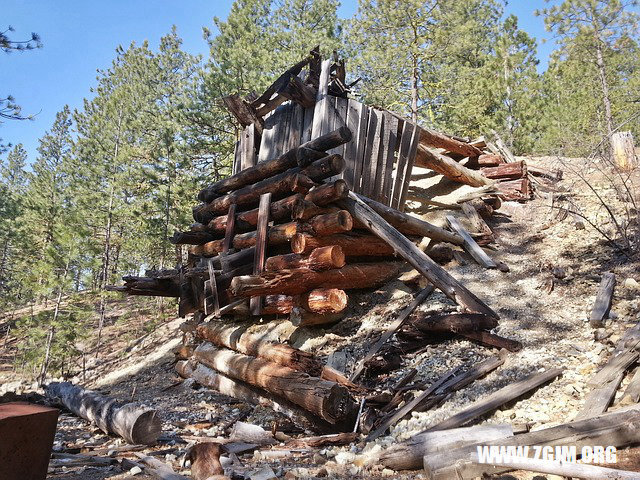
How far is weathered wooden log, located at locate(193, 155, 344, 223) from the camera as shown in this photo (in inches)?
248

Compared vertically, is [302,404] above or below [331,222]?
below

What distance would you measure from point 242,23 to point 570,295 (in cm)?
1760

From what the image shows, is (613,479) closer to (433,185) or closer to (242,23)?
(433,185)

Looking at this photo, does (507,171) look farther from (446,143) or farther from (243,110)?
(243,110)

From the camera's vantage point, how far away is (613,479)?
2.06 m

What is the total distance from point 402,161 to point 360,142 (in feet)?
3.84

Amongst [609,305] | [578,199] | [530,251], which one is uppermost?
[578,199]

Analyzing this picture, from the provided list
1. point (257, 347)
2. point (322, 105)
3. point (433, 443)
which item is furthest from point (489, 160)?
point (433, 443)

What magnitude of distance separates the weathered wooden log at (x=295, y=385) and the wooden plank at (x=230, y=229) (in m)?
2.09

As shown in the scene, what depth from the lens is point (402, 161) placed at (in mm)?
8734

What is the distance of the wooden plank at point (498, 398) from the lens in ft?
10.9

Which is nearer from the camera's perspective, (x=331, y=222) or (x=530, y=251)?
(x=331, y=222)

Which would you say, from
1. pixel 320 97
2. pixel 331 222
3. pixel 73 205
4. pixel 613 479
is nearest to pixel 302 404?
pixel 331 222

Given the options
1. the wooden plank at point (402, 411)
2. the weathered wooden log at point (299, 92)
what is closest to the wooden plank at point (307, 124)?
the weathered wooden log at point (299, 92)
